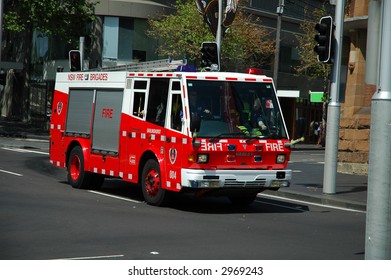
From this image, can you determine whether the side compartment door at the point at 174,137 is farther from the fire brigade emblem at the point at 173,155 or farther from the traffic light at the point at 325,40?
the traffic light at the point at 325,40

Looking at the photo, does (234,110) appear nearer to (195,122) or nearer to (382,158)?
(195,122)

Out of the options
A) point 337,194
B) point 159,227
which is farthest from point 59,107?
point 159,227

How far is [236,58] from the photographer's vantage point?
48000 mm

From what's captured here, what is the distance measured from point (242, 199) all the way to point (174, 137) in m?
2.35

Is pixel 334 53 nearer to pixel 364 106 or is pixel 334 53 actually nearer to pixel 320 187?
pixel 320 187

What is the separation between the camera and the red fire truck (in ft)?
47.1

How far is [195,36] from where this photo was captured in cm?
4538

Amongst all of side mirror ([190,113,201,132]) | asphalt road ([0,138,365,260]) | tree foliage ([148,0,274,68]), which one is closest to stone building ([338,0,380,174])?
asphalt road ([0,138,365,260])

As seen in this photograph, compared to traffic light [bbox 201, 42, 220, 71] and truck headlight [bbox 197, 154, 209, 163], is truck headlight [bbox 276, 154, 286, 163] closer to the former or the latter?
truck headlight [bbox 197, 154, 209, 163]

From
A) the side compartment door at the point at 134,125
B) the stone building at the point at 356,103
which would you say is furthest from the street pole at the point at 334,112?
the stone building at the point at 356,103

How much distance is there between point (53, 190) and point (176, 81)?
408 centimetres

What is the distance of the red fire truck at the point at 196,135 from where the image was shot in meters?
14.4

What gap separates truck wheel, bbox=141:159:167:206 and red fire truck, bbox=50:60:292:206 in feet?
0.06
